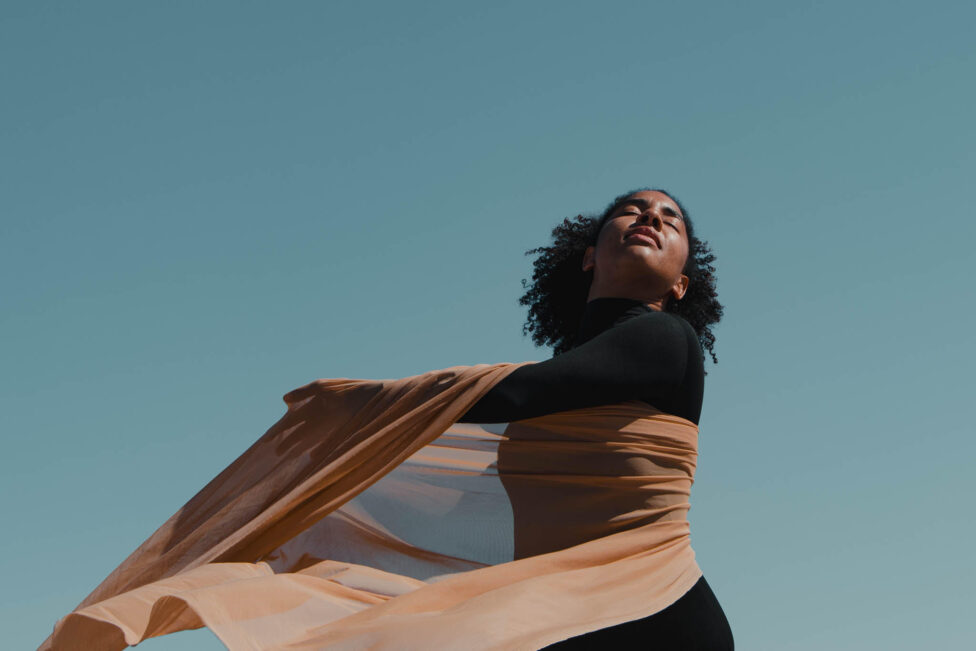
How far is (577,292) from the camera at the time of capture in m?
5.33

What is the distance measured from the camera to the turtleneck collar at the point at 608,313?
14.6 feet

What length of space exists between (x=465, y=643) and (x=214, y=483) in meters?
1.30

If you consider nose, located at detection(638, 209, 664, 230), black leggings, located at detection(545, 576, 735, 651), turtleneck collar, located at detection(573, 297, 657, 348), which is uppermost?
nose, located at detection(638, 209, 664, 230)

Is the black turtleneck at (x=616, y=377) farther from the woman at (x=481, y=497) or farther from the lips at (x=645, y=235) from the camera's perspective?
the lips at (x=645, y=235)

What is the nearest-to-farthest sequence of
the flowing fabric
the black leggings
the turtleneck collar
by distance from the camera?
the black leggings, the flowing fabric, the turtleneck collar

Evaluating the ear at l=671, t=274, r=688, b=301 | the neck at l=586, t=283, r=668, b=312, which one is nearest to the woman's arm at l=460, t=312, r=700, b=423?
the neck at l=586, t=283, r=668, b=312

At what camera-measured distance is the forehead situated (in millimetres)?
4835

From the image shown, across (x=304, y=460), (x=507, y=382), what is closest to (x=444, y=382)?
(x=507, y=382)

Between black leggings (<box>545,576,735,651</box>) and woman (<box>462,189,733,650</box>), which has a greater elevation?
woman (<box>462,189,733,650</box>)

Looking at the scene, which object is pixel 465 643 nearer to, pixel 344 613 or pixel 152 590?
pixel 344 613

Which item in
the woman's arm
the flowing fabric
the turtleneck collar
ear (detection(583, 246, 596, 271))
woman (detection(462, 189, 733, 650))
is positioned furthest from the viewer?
ear (detection(583, 246, 596, 271))

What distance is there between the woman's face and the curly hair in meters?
0.43

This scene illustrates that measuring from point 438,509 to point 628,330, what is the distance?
934 millimetres

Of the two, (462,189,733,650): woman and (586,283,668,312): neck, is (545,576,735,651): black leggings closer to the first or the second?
(462,189,733,650): woman
